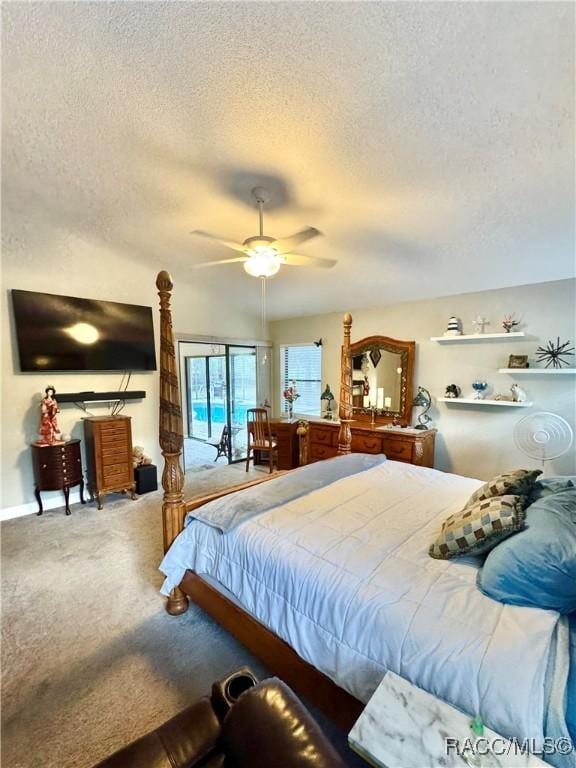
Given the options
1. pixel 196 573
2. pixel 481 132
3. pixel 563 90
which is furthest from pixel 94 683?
pixel 563 90

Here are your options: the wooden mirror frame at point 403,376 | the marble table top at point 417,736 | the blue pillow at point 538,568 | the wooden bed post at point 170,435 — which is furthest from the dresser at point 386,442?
the marble table top at point 417,736

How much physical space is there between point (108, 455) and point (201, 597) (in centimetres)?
249

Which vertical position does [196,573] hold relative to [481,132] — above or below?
below

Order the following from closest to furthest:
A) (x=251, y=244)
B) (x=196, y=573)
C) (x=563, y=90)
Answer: (x=563, y=90), (x=196, y=573), (x=251, y=244)

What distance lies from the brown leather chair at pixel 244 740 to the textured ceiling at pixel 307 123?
2389mm

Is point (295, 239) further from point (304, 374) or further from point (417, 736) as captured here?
point (304, 374)

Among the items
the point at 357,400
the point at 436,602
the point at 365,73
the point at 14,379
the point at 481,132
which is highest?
the point at 365,73

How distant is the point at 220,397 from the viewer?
629cm

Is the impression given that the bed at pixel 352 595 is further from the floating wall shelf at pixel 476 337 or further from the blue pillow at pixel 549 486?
the floating wall shelf at pixel 476 337

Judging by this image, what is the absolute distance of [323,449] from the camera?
469 cm

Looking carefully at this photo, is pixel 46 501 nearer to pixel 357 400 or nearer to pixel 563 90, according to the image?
pixel 357 400

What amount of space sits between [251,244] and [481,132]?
54.8 inches

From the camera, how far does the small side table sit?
11.4 feet

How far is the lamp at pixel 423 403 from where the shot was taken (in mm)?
4109
